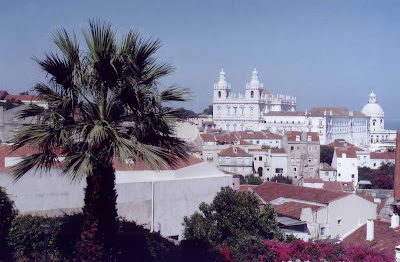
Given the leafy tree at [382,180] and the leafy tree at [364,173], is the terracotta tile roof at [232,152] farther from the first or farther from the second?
the leafy tree at [364,173]

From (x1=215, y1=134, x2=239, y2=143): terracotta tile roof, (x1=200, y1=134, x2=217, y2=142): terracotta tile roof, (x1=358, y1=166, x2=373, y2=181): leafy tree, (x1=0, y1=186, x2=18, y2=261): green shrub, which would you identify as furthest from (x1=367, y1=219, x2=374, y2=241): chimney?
(x1=215, y1=134, x2=239, y2=143): terracotta tile roof

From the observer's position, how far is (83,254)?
6.58m

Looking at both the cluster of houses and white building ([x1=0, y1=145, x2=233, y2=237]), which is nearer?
white building ([x1=0, y1=145, x2=233, y2=237])

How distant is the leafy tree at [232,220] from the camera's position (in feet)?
39.4

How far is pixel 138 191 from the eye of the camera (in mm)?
13008

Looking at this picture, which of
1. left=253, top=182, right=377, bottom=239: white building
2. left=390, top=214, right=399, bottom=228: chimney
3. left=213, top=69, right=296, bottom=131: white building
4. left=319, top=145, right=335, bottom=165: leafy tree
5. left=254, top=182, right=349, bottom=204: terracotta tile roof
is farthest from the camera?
left=213, top=69, right=296, bottom=131: white building

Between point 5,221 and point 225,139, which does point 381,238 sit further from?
point 225,139

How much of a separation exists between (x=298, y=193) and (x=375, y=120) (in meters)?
127

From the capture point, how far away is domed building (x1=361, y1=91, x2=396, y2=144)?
14112cm

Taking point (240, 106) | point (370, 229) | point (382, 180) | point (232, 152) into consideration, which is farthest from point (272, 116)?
point (370, 229)

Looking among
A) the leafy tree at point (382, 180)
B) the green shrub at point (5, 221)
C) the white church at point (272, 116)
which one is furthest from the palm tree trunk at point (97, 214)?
the white church at point (272, 116)

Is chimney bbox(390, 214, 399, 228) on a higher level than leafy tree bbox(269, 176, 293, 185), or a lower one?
higher

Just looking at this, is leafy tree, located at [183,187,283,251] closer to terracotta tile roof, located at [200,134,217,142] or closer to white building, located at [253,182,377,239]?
white building, located at [253,182,377,239]

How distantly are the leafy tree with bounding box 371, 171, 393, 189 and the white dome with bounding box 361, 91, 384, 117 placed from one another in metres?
91.0
